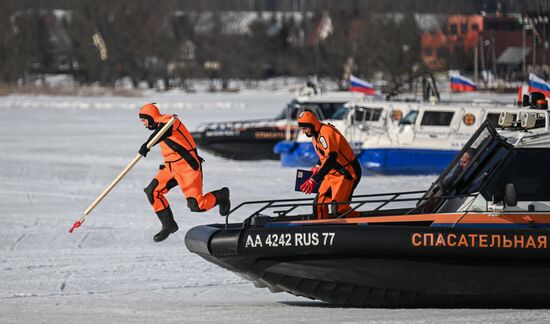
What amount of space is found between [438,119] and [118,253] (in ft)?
37.2

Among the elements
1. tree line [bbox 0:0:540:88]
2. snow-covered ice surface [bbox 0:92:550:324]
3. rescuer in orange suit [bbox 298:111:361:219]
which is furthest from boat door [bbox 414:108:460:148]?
tree line [bbox 0:0:540:88]

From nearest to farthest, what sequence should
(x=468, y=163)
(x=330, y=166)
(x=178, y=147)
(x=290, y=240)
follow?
(x=290, y=240) → (x=468, y=163) → (x=330, y=166) → (x=178, y=147)

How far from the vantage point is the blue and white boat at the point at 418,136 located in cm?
2303

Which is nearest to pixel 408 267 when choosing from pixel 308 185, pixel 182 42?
pixel 308 185

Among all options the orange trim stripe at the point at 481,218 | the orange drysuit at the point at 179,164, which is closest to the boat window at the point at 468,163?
the orange trim stripe at the point at 481,218

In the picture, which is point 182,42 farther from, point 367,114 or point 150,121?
point 150,121

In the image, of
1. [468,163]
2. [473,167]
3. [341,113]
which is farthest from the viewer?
[341,113]

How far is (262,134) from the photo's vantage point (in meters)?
27.7

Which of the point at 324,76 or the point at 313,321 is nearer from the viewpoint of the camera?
the point at 313,321

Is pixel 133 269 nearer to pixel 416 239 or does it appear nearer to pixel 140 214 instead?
pixel 416 239

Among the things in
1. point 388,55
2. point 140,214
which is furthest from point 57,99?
point 140,214

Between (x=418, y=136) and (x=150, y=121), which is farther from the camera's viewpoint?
(x=418, y=136)

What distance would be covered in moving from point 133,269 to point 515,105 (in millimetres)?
12525

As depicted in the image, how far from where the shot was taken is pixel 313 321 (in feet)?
30.2
